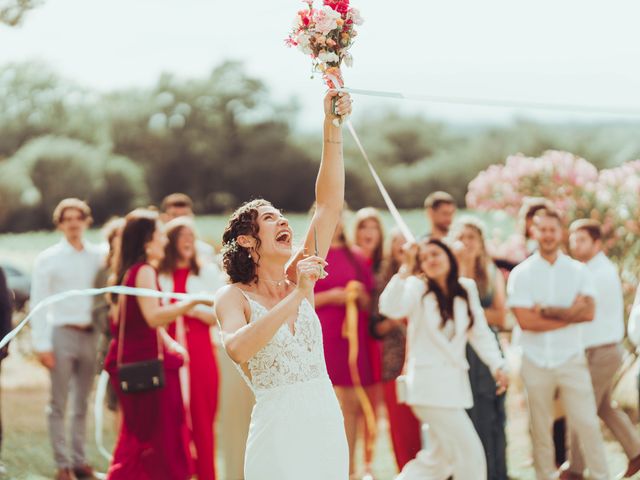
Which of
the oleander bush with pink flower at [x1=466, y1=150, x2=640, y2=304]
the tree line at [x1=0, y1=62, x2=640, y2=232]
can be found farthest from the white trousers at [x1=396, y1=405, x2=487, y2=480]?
the tree line at [x1=0, y1=62, x2=640, y2=232]

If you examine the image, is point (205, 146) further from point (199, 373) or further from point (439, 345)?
point (439, 345)

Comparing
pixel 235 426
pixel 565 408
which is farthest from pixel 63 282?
pixel 565 408

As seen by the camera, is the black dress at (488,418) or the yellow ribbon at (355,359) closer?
the black dress at (488,418)

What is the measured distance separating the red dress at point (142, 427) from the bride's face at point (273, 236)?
7.77 feet

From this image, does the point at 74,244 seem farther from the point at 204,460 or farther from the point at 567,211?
the point at 567,211

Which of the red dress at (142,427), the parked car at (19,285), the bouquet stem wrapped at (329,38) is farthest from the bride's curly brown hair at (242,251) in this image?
the parked car at (19,285)

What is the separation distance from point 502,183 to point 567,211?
24.1 inches

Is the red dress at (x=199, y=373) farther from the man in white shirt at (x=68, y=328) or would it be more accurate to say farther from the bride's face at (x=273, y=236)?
the bride's face at (x=273, y=236)

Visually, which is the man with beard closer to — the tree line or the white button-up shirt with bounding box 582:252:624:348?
the white button-up shirt with bounding box 582:252:624:348

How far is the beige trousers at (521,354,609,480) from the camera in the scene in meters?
7.13

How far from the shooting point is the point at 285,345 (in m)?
4.23

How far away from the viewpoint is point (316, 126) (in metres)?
15.7

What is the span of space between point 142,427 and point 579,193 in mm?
4630

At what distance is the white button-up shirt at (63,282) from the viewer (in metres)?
8.37
